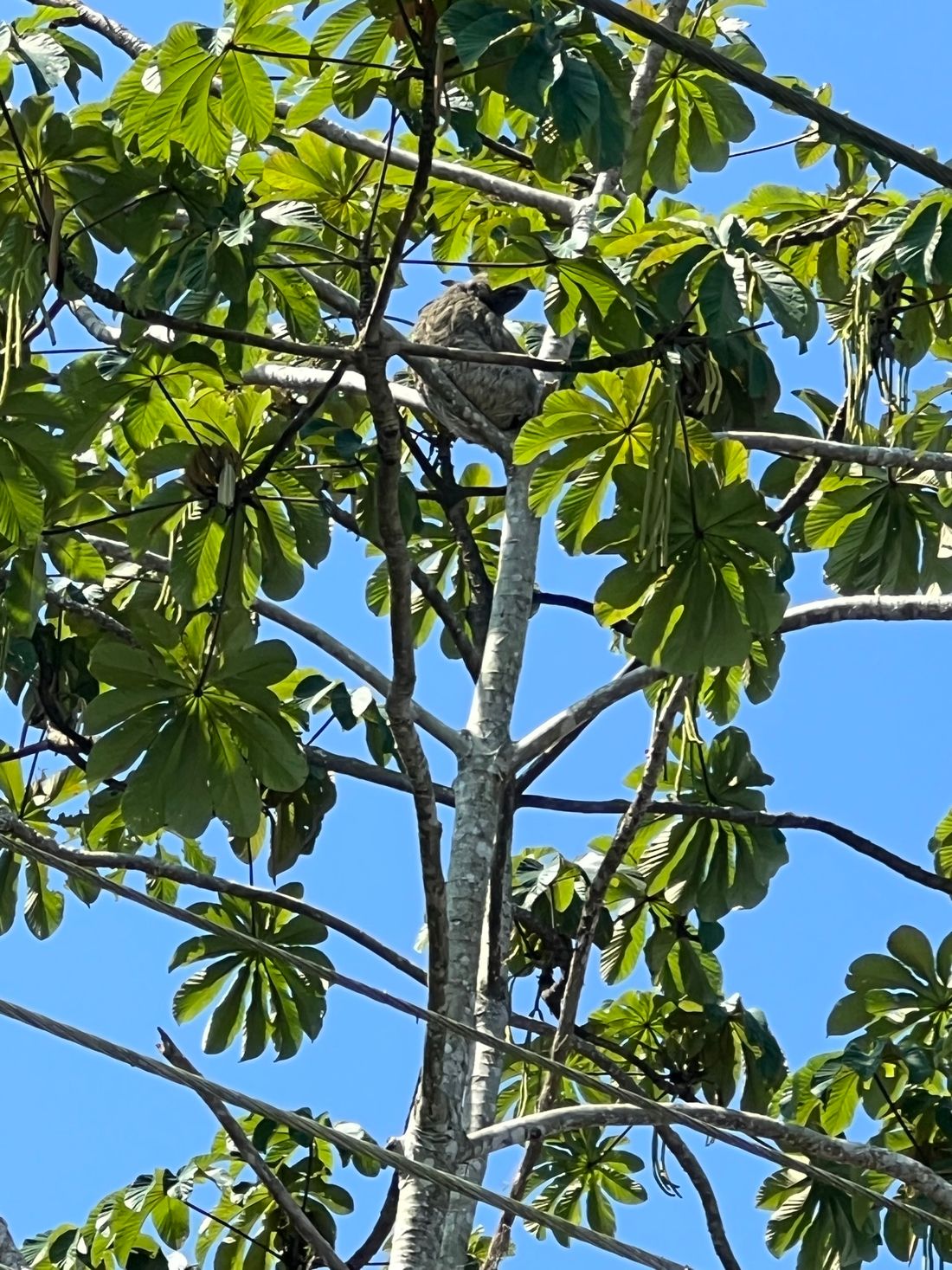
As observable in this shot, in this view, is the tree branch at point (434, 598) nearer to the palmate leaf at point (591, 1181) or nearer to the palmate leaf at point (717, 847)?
the palmate leaf at point (717, 847)

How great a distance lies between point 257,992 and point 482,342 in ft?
8.78

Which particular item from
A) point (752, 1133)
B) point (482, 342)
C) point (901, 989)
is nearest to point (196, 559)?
point (752, 1133)

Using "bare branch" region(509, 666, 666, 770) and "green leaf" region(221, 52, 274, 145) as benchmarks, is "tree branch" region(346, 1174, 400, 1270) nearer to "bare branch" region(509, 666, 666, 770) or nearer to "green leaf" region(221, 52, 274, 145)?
"bare branch" region(509, 666, 666, 770)

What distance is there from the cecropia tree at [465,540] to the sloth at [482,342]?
0.41 metres

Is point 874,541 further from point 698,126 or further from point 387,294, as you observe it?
point 387,294

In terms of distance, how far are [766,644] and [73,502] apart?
181 cm

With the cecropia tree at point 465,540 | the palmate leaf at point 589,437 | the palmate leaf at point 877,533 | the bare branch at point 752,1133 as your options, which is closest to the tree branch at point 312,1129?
the cecropia tree at point 465,540

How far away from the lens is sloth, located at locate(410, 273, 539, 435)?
5.44m

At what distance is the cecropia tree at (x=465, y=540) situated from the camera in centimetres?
306

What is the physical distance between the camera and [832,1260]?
4.40 m

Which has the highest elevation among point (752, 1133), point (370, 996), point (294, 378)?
point (294, 378)

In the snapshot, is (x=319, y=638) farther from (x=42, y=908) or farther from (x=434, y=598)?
(x=42, y=908)

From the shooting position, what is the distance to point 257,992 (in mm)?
4199

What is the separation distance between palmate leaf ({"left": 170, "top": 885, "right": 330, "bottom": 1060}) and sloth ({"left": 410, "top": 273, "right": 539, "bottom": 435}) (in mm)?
1474
